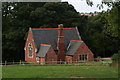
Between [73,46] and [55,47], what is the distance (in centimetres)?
228

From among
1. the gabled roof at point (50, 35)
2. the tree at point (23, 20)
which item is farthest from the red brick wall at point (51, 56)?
the tree at point (23, 20)

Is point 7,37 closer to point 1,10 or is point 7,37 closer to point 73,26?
point 1,10

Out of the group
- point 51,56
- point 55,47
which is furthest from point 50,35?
point 51,56

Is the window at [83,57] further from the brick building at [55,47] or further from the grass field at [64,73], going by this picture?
the grass field at [64,73]

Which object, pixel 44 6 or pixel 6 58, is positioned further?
pixel 44 6

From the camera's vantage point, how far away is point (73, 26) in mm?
48094

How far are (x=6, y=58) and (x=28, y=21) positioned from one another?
6.12 meters

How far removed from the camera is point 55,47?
42625 millimetres

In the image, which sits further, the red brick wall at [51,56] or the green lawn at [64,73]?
the red brick wall at [51,56]

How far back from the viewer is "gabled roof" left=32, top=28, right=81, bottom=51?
42.8m

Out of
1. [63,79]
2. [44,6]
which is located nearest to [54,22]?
[44,6]

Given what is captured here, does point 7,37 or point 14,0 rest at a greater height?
point 14,0

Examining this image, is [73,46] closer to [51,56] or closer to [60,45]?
[60,45]

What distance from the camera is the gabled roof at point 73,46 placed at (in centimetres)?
4140
